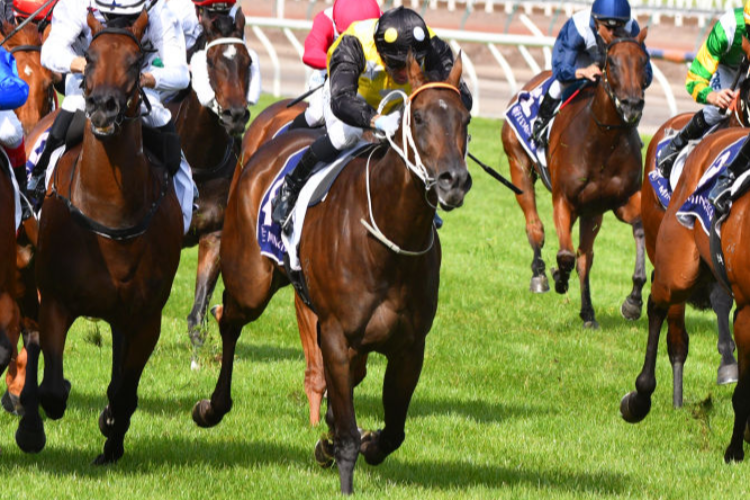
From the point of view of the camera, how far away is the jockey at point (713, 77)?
331 inches

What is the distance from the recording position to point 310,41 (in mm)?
9555

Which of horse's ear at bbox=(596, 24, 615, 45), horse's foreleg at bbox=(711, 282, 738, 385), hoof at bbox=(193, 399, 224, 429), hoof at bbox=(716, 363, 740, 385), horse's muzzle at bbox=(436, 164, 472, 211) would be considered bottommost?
hoof at bbox=(716, 363, 740, 385)

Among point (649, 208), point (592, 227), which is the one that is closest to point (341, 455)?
point (649, 208)

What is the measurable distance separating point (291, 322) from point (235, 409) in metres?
2.95

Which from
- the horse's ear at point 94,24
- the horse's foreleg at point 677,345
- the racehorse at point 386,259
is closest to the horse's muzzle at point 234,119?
the racehorse at point 386,259

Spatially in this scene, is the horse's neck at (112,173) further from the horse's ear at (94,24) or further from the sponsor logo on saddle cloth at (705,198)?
the sponsor logo on saddle cloth at (705,198)

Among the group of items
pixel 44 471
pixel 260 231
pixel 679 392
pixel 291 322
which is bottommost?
pixel 291 322

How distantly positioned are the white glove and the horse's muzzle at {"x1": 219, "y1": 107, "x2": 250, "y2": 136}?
3.22 meters

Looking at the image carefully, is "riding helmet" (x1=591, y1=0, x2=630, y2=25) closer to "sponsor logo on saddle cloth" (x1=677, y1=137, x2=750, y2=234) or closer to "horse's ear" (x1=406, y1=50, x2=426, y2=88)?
"sponsor logo on saddle cloth" (x1=677, y1=137, x2=750, y2=234)

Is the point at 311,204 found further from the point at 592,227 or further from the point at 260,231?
the point at 592,227

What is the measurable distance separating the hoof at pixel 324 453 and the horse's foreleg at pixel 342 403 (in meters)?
0.45

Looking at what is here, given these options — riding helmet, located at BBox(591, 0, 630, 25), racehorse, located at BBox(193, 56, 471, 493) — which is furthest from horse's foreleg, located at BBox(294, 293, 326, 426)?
riding helmet, located at BBox(591, 0, 630, 25)

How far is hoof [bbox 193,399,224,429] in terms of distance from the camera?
7.46 m

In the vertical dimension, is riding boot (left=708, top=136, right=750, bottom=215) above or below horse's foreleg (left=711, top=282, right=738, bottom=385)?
above
